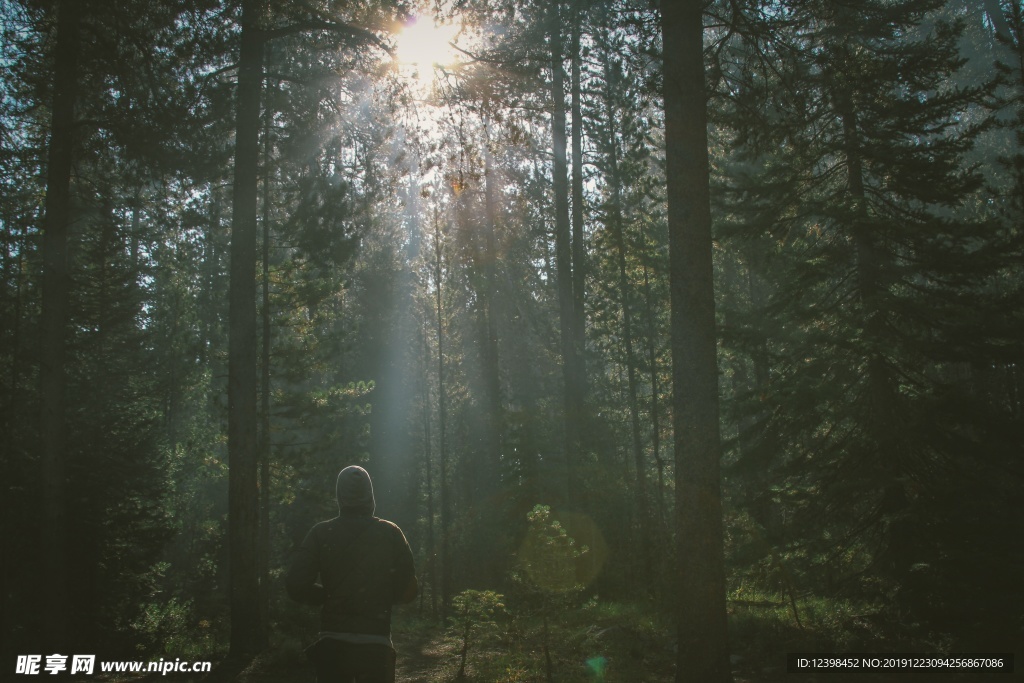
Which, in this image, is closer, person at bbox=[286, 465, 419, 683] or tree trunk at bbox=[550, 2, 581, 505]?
person at bbox=[286, 465, 419, 683]

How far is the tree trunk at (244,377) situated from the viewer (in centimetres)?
1243

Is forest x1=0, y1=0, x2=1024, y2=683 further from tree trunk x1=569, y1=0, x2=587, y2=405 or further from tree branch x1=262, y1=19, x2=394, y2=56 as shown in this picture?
tree trunk x1=569, y1=0, x2=587, y2=405

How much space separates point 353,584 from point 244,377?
9.01m

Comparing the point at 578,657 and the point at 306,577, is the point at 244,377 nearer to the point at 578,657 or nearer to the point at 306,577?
the point at 578,657

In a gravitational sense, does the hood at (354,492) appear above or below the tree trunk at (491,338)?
below

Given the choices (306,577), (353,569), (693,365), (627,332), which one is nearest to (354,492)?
(353,569)

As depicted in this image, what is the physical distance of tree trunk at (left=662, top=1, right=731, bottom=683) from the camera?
6.88 metres

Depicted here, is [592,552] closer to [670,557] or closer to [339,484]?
[670,557]

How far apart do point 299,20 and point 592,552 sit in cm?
1598

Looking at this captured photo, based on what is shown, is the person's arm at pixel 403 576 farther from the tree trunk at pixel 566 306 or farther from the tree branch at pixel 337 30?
the tree trunk at pixel 566 306

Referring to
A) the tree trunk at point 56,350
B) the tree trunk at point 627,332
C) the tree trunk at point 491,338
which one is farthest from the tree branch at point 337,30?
the tree trunk at point 491,338

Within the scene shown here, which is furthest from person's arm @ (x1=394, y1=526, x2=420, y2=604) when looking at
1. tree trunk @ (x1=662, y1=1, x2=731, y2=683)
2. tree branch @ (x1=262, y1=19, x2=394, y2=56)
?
tree branch @ (x1=262, y1=19, x2=394, y2=56)

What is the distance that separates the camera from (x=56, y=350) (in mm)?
11898

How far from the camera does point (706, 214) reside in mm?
7453
